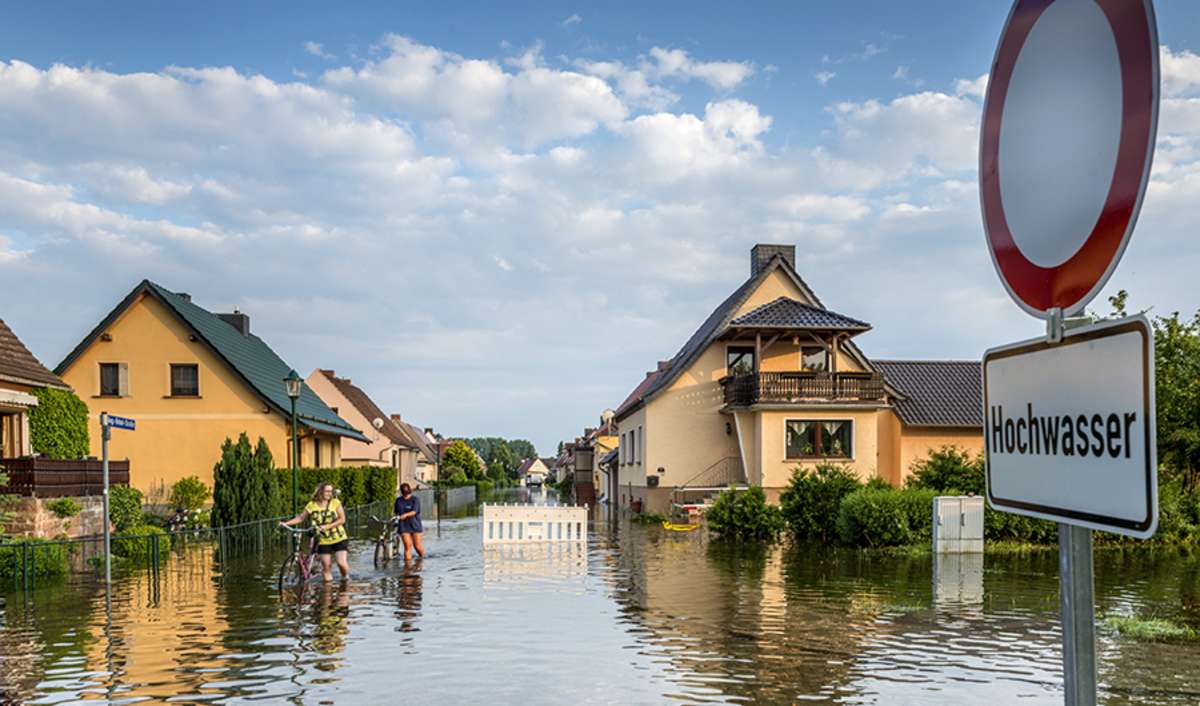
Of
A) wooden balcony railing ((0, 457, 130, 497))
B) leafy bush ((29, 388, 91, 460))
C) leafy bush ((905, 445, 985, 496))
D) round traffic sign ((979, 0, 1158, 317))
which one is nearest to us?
round traffic sign ((979, 0, 1158, 317))

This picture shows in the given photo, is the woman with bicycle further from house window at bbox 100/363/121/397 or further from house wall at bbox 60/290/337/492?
house window at bbox 100/363/121/397

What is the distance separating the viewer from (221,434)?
1419 inches

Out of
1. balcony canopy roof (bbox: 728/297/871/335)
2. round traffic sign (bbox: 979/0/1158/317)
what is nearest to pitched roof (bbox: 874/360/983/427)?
balcony canopy roof (bbox: 728/297/871/335)

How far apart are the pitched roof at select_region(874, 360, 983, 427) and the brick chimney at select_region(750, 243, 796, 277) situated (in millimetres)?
5403

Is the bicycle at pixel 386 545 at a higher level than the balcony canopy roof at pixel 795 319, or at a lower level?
lower

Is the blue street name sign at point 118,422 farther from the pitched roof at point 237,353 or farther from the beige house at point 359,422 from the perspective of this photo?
the beige house at point 359,422

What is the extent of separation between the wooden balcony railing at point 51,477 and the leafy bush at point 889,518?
17.7 m

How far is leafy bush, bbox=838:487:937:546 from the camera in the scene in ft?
73.5

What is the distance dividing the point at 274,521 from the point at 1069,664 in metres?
24.6

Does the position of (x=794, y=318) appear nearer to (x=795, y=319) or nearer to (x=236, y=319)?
(x=795, y=319)

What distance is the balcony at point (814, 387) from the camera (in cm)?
3344

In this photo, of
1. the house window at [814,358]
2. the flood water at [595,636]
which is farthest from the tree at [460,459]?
the flood water at [595,636]

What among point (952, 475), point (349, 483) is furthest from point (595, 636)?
point (349, 483)

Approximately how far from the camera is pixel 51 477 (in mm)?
20734
